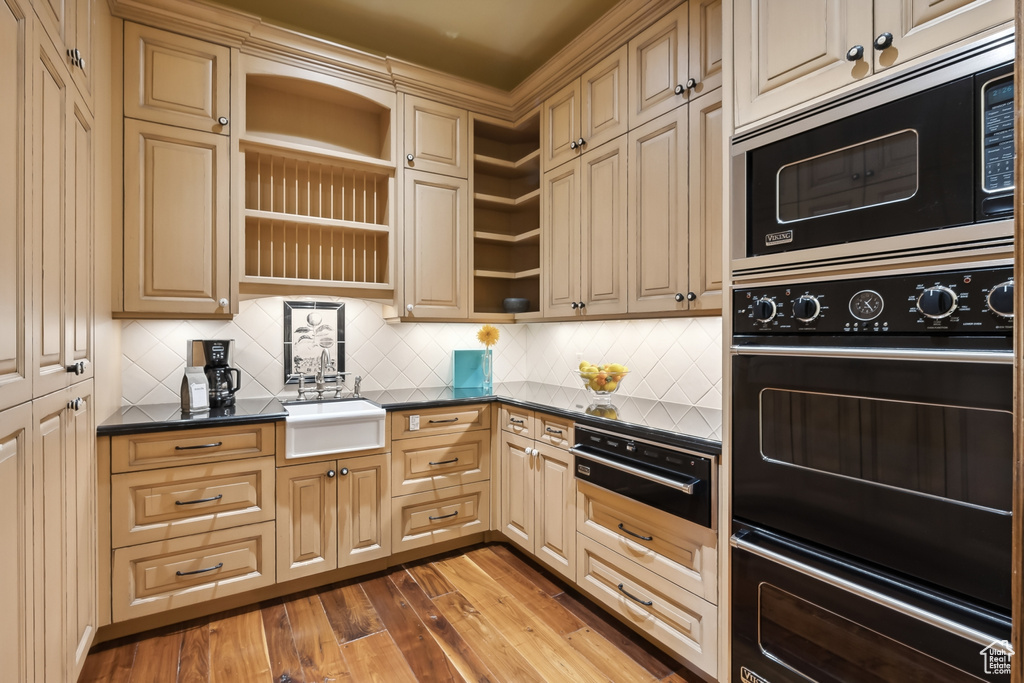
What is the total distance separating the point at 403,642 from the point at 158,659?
930 mm

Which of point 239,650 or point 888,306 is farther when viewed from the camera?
point 239,650

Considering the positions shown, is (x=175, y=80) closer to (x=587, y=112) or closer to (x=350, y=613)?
(x=587, y=112)

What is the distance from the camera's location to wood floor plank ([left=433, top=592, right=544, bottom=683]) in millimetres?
1843

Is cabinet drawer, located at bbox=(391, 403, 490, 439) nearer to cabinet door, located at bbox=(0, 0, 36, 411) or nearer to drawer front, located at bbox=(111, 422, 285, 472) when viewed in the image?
drawer front, located at bbox=(111, 422, 285, 472)

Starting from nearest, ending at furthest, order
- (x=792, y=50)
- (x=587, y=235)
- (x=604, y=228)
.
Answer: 1. (x=792, y=50)
2. (x=604, y=228)
3. (x=587, y=235)

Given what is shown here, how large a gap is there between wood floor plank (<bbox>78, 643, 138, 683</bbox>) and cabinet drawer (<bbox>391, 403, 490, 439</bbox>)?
1.31 metres

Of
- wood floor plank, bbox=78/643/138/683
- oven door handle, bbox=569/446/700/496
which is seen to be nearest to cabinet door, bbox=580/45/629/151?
oven door handle, bbox=569/446/700/496

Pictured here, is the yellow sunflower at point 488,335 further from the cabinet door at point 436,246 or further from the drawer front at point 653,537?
the drawer front at point 653,537

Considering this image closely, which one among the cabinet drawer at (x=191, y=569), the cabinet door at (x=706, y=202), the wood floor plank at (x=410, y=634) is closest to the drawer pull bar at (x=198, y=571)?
the cabinet drawer at (x=191, y=569)

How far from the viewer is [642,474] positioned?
185 centimetres

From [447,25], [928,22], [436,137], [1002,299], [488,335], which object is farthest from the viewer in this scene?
[488,335]

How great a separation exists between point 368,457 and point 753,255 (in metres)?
1.96

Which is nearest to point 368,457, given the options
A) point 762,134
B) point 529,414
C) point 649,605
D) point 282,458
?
point 282,458

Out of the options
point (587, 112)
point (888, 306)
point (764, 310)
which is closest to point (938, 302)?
point (888, 306)
